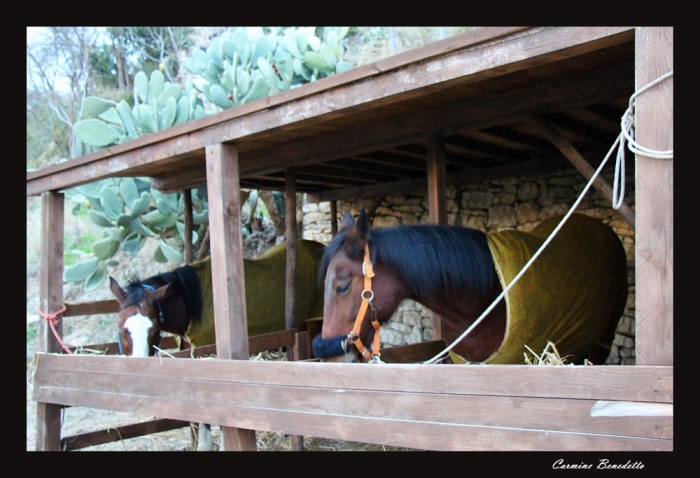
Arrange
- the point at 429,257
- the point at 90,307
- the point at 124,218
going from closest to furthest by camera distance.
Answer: the point at 429,257 → the point at 90,307 → the point at 124,218

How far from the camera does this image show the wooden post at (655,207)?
6.16 feet

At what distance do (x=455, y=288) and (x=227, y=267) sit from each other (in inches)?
54.7

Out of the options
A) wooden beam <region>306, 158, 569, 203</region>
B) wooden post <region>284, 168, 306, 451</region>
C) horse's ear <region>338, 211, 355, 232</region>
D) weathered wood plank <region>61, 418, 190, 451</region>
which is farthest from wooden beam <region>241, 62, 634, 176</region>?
weathered wood plank <region>61, 418, 190, 451</region>

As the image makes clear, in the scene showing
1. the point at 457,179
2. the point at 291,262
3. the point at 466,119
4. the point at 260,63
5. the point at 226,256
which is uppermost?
the point at 260,63

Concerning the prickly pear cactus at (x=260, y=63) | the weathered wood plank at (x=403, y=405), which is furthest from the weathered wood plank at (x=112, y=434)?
the prickly pear cactus at (x=260, y=63)

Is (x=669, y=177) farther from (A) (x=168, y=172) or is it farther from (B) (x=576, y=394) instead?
(A) (x=168, y=172)

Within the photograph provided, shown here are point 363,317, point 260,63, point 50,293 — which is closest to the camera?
point 363,317

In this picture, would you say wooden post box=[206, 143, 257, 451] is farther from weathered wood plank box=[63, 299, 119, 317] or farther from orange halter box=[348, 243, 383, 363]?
weathered wood plank box=[63, 299, 119, 317]

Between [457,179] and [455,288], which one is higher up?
[457,179]

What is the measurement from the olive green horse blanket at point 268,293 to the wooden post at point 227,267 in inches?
76.6

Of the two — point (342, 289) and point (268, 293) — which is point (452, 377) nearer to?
point (342, 289)

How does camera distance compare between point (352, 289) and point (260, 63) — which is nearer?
point (352, 289)

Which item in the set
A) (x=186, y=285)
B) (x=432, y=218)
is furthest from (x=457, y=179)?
(x=186, y=285)

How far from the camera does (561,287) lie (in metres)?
3.55
